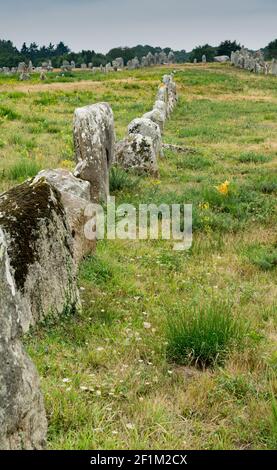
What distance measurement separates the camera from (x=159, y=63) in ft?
237

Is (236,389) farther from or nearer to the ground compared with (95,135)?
nearer to the ground

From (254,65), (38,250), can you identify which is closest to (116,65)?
(254,65)

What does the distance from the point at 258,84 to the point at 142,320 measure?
37.4m

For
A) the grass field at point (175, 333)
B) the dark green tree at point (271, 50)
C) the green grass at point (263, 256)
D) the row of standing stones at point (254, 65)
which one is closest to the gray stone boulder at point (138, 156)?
the grass field at point (175, 333)

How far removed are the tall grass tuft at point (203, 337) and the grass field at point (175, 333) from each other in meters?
0.01

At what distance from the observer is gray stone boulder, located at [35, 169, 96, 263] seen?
7102 millimetres

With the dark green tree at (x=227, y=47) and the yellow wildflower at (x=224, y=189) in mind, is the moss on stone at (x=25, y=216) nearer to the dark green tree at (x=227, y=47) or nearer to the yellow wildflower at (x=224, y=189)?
the yellow wildflower at (x=224, y=189)

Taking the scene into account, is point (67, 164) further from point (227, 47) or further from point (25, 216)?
point (227, 47)

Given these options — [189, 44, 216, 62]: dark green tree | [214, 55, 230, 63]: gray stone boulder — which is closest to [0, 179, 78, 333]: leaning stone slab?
[214, 55, 230, 63]: gray stone boulder

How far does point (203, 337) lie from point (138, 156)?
325 inches

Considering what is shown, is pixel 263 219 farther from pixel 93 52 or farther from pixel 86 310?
pixel 93 52

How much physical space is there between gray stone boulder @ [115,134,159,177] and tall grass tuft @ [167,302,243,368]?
7.75 metres

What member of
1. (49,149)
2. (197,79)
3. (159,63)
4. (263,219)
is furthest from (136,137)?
(159,63)

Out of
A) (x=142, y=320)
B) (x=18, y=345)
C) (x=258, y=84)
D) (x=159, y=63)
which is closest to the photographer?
(x=18, y=345)
